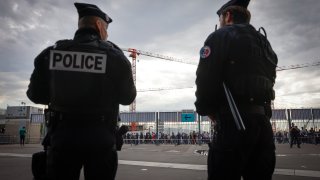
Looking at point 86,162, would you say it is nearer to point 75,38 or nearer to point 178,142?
point 75,38

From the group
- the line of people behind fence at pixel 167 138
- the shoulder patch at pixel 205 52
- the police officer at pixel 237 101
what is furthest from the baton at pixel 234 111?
the line of people behind fence at pixel 167 138

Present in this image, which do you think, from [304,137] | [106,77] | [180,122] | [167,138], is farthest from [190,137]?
[106,77]

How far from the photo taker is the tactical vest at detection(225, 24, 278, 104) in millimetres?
2139

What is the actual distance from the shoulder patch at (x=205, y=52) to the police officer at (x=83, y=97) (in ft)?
2.12

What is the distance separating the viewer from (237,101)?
2137 millimetres

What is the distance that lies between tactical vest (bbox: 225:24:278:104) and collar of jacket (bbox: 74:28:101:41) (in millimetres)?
1153

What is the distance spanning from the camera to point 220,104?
2.20 m

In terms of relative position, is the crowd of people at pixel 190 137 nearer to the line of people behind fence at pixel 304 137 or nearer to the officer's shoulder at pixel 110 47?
the line of people behind fence at pixel 304 137

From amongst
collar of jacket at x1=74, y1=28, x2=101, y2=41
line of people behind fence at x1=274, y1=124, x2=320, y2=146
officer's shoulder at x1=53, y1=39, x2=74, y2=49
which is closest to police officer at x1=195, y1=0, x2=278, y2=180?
collar of jacket at x1=74, y1=28, x2=101, y2=41

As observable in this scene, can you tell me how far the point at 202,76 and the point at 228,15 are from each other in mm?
727

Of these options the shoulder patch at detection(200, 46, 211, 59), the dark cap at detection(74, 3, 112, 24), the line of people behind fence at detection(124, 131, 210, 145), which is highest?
the dark cap at detection(74, 3, 112, 24)

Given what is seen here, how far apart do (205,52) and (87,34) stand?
1.03m

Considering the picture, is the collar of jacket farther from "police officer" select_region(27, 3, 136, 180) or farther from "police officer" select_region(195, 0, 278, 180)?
"police officer" select_region(195, 0, 278, 180)

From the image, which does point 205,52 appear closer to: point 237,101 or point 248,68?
point 248,68
